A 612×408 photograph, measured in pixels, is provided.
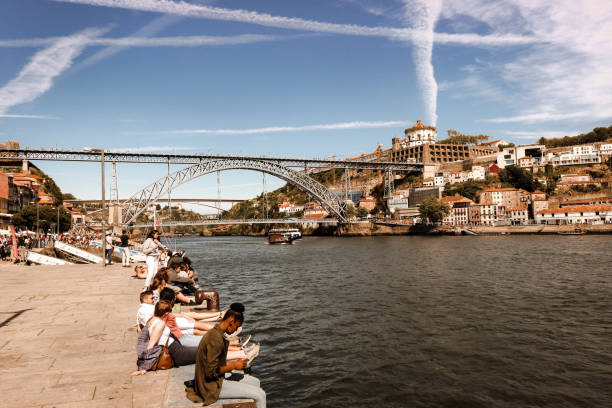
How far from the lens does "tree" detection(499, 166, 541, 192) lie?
8112 cm

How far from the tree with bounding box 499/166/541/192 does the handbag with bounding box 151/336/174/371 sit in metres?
88.2

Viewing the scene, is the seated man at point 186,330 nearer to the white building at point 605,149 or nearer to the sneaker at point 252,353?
the sneaker at point 252,353

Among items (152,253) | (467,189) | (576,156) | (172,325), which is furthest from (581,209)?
(172,325)

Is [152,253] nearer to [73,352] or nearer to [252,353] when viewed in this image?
[73,352]

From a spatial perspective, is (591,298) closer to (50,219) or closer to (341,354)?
(341,354)

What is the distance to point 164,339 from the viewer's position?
5379 millimetres

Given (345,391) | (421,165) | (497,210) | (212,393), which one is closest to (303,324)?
(345,391)

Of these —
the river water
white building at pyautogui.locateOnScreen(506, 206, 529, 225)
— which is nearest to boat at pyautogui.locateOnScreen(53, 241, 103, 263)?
the river water

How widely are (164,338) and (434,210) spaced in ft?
247

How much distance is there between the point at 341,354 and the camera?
29.0ft

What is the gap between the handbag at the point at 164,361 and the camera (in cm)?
526

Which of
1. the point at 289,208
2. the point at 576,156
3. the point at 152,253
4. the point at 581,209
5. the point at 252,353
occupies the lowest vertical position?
the point at 252,353

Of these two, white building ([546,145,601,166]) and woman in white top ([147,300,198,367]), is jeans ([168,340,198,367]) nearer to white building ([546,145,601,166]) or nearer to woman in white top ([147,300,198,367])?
woman in white top ([147,300,198,367])

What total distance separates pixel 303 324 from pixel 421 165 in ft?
313
